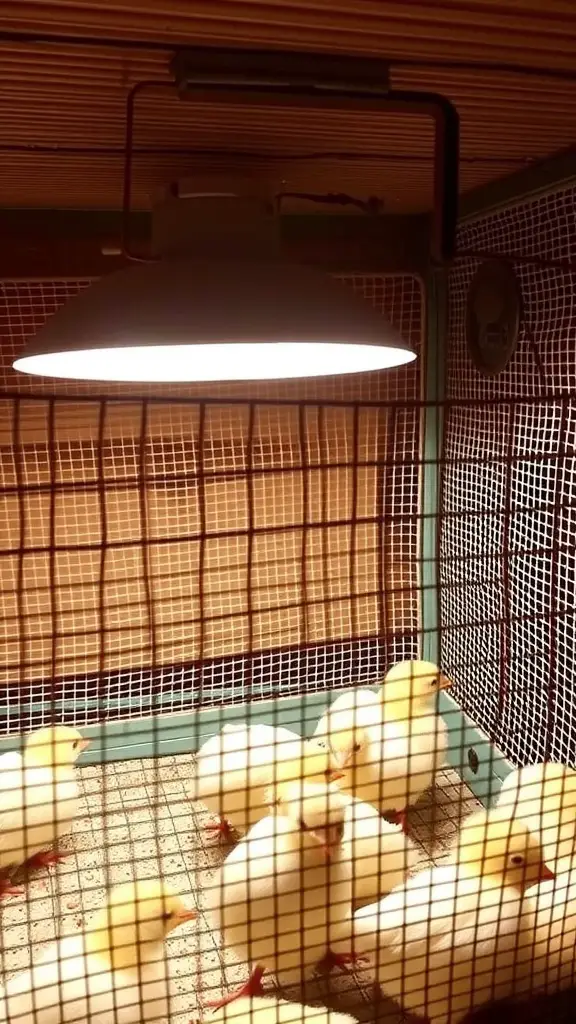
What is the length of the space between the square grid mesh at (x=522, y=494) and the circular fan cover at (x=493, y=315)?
0.02 meters

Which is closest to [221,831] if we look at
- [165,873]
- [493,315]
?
[165,873]

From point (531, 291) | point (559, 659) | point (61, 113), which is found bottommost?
point (559, 659)

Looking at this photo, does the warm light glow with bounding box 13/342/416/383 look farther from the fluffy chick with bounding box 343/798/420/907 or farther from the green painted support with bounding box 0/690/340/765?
the green painted support with bounding box 0/690/340/765

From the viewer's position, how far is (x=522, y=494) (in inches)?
44.8

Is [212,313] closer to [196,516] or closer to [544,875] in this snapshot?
[544,875]

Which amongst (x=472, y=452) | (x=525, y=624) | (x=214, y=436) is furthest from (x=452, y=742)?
(x=214, y=436)

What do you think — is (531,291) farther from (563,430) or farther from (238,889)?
(238,889)

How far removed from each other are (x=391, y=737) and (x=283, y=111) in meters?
0.73

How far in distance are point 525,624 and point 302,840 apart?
49 cm

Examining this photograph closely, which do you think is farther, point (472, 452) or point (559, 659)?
point (472, 452)

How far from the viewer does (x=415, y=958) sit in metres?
0.74

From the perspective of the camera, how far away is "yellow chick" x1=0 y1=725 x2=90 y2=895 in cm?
101

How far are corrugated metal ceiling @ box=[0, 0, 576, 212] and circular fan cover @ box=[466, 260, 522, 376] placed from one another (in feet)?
0.44

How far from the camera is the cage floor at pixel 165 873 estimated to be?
2.81 ft
